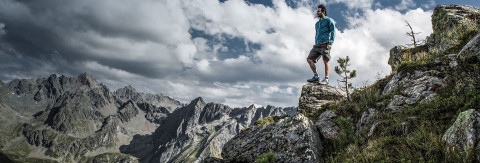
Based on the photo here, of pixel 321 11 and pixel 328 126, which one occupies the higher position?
pixel 321 11

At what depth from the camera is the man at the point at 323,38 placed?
13609 millimetres

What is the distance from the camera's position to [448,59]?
10.4 metres

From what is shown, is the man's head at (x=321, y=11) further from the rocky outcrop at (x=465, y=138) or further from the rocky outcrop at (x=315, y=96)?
the rocky outcrop at (x=465, y=138)

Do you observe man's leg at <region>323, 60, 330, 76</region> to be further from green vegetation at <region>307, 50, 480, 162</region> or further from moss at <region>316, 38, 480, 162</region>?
moss at <region>316, 38, 480, 162</region>

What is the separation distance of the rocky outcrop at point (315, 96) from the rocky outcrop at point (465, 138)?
28.6 ft

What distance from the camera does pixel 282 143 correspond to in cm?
941

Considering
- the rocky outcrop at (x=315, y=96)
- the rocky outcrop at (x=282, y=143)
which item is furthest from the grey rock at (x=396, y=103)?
the rocky outcrop at (x=315, y=96)

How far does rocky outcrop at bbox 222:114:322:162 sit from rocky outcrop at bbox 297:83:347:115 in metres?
4.39

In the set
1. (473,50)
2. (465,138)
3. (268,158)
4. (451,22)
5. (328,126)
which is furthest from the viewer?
(451,22)

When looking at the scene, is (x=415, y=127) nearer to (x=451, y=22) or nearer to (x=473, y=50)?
(x=473, y=50)

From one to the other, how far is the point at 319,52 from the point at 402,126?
7.27 meters

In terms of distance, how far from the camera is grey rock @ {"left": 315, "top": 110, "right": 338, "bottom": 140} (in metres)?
9.89

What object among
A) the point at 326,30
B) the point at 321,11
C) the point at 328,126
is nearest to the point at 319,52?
the point at 326,30

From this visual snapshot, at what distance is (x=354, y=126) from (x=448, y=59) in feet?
16.5
